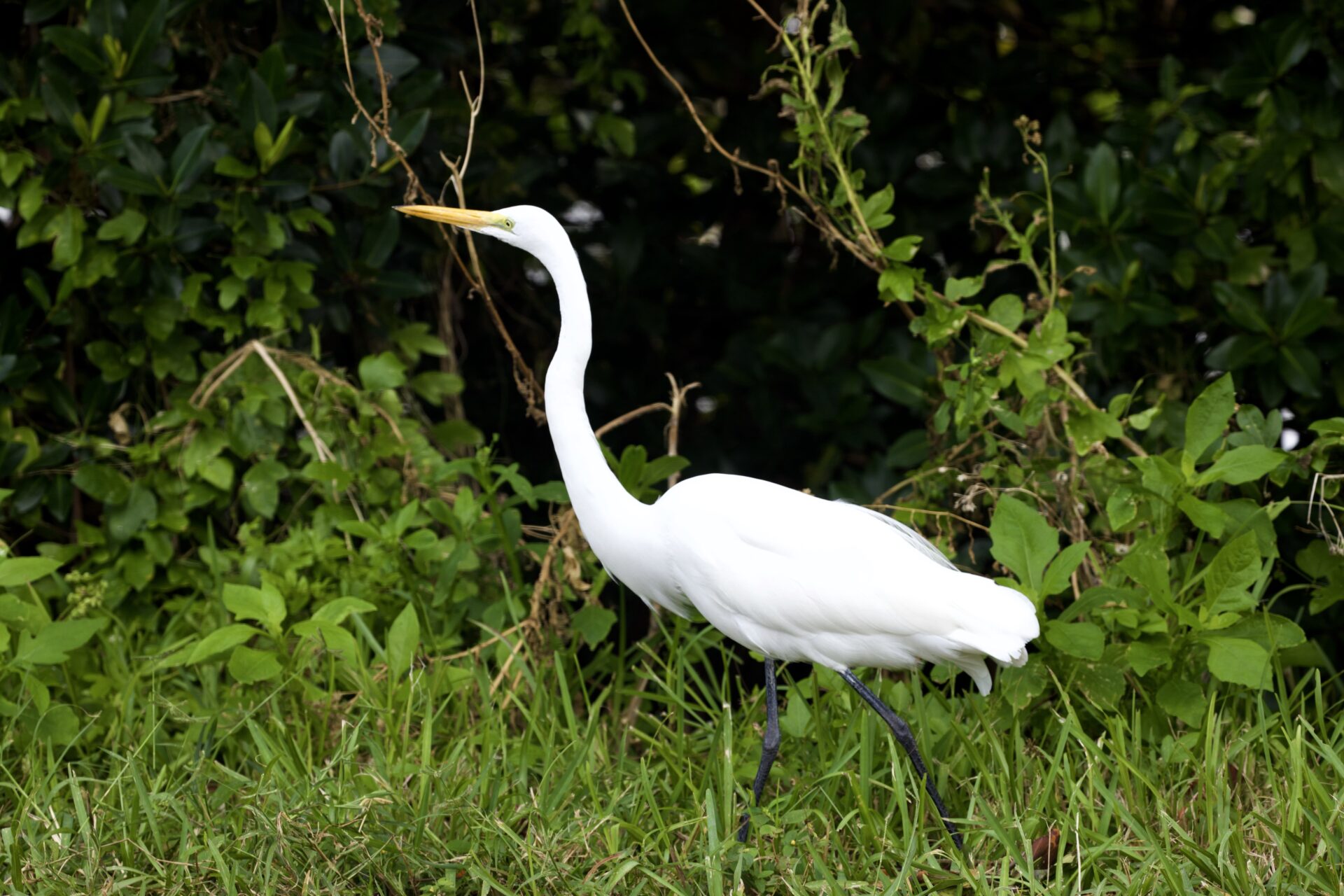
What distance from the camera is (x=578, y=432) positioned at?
2.40 meters

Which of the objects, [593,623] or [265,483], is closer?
[593,623]

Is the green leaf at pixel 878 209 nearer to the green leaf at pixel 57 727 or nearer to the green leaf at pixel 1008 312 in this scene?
the green leaf at pixel 1008 312

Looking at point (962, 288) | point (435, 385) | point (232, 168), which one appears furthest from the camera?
point (435, 385)

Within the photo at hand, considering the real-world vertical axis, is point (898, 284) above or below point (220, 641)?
above

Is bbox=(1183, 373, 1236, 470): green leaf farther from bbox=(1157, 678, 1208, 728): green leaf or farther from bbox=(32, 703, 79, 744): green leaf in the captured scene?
bbox=(32, 703, 79, 744): green leaf

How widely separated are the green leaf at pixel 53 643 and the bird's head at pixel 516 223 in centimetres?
118

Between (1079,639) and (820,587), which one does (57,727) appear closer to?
(820,587)

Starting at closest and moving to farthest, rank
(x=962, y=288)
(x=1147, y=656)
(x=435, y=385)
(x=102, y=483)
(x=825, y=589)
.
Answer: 1. (x=825, y=589)
2. (x=1147, y=656)
3. (x=962, y=288)
4. (x=102, y=483)
5. (x=435, y=385)

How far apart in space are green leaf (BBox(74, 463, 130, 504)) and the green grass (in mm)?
551

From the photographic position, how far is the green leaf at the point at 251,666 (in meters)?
2.76

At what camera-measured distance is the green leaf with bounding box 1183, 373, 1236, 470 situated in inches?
107

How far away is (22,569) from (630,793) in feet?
4.49

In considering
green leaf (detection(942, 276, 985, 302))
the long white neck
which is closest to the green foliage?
green leaf (detection(942, 276, 985, 302))

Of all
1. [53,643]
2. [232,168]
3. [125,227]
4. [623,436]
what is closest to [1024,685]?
[53,643]
